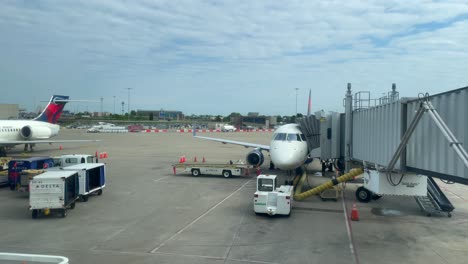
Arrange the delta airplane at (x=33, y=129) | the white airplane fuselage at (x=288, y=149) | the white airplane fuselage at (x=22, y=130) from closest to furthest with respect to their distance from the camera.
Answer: the white airplane fuselage at (x=288, y=149), the delta airplane at (x=33, y=129), the white airplane fuselage at (x=22, y=130)

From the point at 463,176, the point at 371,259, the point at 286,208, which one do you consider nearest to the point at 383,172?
the point at 286,208

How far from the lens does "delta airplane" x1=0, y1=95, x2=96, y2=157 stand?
134 ft

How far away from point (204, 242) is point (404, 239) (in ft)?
23.8

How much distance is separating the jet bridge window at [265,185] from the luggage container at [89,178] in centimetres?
913

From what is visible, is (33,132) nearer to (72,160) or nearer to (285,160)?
(72,160)

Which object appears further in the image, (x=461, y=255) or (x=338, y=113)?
(x=338, y=113)

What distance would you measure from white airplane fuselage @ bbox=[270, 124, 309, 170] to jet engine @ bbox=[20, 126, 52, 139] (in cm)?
3111

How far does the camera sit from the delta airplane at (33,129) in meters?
40.7

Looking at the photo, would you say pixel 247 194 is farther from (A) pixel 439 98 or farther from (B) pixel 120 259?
(A) pixel 439 98

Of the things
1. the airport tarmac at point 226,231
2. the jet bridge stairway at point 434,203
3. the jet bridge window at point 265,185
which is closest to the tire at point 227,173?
the airport tarmac at point 226,231

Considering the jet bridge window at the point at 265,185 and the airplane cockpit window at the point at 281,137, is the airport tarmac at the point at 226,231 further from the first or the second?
the airplane cockpit window at the point at 281,137

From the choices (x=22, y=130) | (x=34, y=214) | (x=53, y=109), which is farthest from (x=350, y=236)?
(x=53, y=109)

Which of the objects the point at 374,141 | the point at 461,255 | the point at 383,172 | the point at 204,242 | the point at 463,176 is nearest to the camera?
the point at 463,176

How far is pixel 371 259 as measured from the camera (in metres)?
11.5
